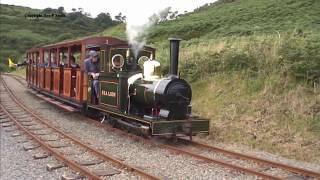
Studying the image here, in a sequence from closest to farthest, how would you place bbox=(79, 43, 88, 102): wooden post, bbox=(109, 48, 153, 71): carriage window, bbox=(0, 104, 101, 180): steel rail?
1. bbox=(0, 104, 101, 180): steel rail
2. bbox=(109, 48, 153, 71): carriage window
3. bbox=(79, 43, 88, 102): wooden post

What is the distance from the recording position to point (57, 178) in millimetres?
8539

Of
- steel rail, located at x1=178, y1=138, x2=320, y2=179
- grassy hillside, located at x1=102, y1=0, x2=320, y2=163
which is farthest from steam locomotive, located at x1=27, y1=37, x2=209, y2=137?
grassy hillside, located at x1=102, y1=0, x2=320, y2=163

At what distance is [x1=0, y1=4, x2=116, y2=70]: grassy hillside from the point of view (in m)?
Answer: 93.9

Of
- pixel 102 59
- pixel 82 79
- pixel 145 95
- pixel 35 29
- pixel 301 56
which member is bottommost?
pixel 145 95

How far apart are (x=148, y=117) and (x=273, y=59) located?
4.61 metres

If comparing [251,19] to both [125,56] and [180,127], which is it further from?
[180,127]

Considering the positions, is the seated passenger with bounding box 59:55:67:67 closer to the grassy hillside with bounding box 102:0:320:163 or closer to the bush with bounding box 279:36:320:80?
the grassy hillside with bounding box 102:0:320:163

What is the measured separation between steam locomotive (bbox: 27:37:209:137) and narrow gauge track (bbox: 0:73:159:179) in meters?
1.31

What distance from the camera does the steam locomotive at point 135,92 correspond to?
435 inches

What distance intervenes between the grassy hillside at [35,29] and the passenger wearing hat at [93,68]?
2808 inches

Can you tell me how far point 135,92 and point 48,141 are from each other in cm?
241

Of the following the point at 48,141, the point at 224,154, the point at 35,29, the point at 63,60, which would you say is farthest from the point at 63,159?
the point at 35,29

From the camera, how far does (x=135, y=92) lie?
39.2 ft

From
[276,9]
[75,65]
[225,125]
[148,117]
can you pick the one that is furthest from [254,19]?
[148,117]
